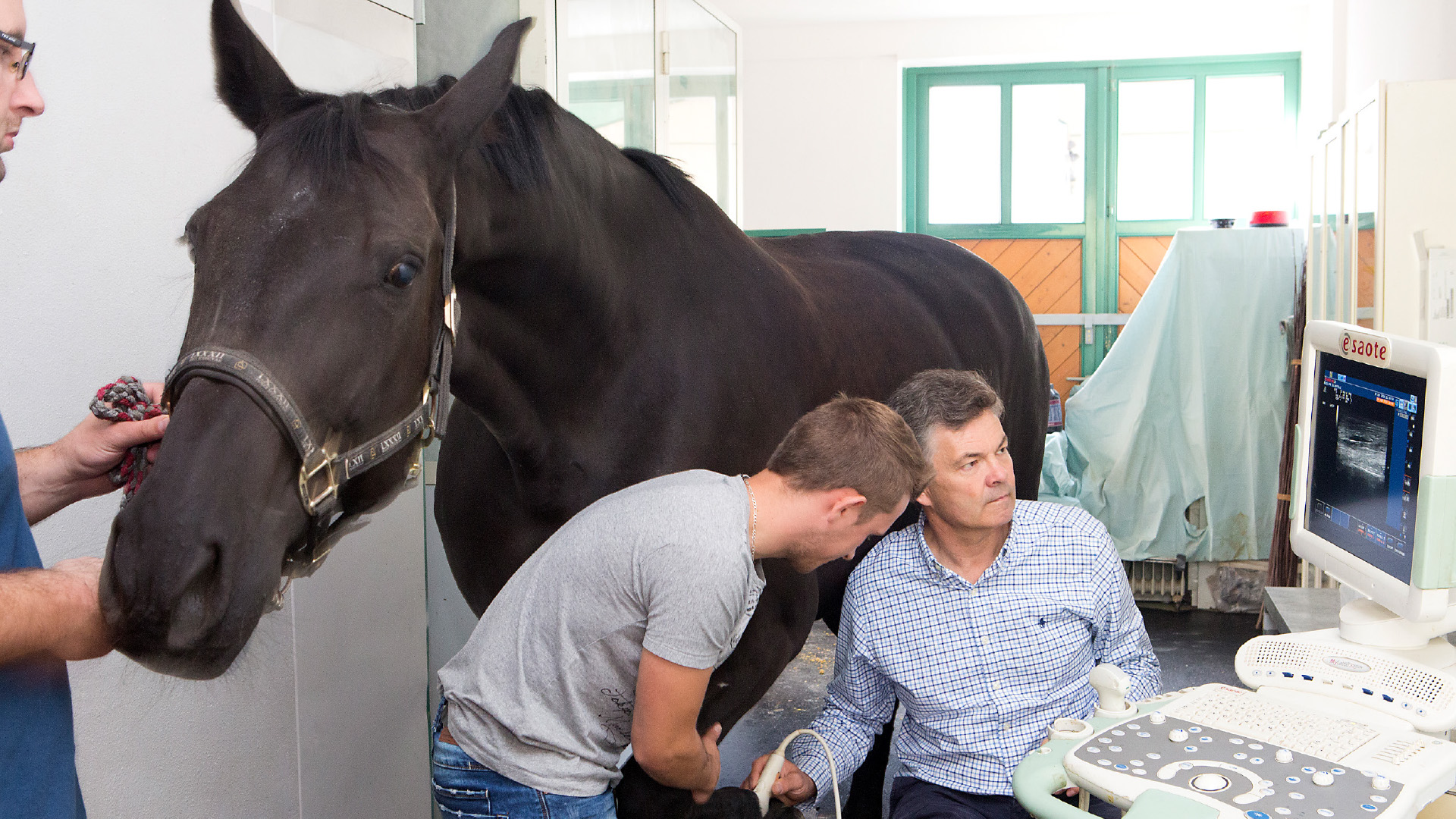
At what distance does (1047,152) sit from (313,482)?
7.27m

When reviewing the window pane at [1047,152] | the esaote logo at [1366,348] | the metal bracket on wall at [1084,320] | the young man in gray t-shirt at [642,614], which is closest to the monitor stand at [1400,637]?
the esaote logo at [1366,348]

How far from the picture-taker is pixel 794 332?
78.2 inches

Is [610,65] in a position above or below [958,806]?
above

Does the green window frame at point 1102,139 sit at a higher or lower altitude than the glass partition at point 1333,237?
higher

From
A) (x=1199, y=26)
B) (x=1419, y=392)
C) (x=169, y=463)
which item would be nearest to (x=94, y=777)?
(x=169, y=463)

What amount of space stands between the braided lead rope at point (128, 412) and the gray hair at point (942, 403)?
3.61 feet

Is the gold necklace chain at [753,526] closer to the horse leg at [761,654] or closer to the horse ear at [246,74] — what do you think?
the horse leg at [761,654]

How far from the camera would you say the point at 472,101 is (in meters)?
1.31

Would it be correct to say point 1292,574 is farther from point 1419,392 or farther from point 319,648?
point 319,648

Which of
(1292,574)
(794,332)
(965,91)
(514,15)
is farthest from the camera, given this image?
(965,91)

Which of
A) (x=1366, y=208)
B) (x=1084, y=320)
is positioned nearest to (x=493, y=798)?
(x=1366, y=208)

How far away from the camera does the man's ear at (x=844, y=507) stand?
4.55 feet

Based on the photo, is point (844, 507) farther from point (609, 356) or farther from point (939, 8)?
point (939, 8)

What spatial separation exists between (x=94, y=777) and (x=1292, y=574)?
414cm
